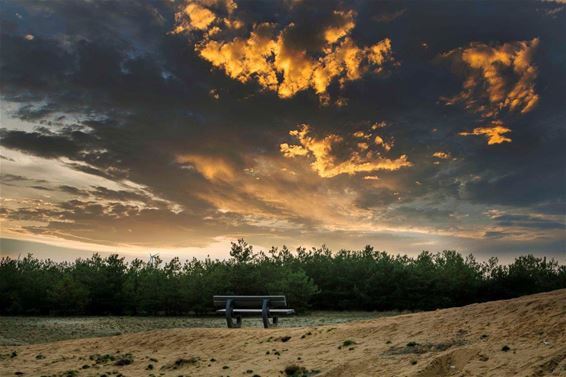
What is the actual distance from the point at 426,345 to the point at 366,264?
36529mm

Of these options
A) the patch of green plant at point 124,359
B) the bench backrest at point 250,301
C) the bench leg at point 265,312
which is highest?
the bench backrest at point 250,301

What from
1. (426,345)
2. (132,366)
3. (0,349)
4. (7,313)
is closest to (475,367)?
(426,345)

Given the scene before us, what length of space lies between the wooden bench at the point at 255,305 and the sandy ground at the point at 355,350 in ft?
13.4

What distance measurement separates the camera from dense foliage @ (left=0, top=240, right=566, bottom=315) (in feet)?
134

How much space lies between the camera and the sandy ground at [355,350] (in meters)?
9.80

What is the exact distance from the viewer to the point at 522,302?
1280 centimetres

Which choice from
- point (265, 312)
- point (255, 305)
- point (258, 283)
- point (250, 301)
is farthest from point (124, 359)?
point (258, 283)

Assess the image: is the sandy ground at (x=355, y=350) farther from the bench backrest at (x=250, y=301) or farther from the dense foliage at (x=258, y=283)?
the dense foliage at (x=258, y=283)

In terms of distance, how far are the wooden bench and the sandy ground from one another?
408cm

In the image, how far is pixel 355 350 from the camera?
12109 millimetres

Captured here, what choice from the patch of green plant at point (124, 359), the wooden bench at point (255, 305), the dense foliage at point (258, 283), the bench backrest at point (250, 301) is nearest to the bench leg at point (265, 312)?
the wooden bench at point (255, 305)

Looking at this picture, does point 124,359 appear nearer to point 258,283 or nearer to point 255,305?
point 255,305

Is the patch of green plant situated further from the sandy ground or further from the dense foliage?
the dense foliage

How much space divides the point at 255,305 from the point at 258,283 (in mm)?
22378
